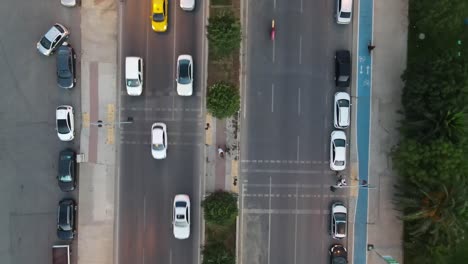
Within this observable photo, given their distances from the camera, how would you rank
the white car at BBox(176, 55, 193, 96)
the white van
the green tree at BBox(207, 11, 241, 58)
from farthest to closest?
the white car at BBox(176, 55, 193, 96) < the white van < the green tree at BBox(207, 11, 241, 58)

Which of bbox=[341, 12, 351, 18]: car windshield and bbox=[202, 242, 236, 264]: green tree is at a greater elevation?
bbox=[341, 12, 351, 18]: car windshield

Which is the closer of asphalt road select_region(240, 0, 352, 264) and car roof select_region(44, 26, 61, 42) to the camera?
car roof select_region(44, 26, 61, 42)

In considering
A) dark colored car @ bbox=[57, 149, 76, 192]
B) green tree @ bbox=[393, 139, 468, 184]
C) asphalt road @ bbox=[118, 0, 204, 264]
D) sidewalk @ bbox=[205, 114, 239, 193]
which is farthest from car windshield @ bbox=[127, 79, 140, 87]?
green tree @ bbox=[393, 139, 468, 184]

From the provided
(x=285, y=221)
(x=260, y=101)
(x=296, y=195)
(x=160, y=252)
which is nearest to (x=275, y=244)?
(x=285, y=221)

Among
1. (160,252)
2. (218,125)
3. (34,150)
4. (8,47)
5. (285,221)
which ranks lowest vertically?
(160,252)

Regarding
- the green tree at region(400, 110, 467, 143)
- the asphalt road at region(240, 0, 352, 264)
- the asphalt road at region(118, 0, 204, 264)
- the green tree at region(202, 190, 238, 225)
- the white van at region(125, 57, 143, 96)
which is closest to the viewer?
the green tree at region(400, 110, 467, 143)

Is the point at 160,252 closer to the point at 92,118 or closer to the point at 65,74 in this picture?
the point at 92,118

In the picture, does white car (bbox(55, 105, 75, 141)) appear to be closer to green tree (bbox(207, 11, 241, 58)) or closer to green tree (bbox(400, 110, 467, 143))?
green tree (bbox(207, 11, 241, 58))

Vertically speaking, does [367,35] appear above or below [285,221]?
above
